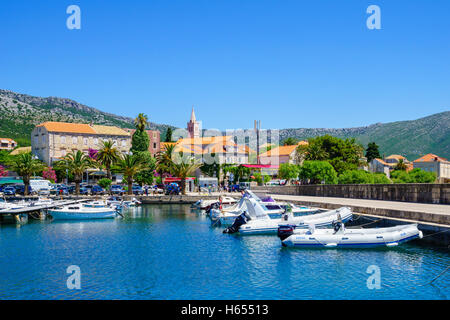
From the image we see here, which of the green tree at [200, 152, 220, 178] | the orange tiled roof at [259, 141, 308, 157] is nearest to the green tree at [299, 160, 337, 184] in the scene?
the green tree at [200, 152, 220, 178]

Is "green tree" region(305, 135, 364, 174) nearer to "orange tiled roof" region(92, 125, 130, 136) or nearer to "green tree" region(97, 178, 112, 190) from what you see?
"orange tiled roof" region(92, 125, 130, 136)

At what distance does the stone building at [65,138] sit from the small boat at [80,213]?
167 ft

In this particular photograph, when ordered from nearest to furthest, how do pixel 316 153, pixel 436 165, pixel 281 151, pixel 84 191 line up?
pixel 84 191, pixel 316 153, pixel 281 151, pixel 436 165

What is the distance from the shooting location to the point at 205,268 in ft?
72.3

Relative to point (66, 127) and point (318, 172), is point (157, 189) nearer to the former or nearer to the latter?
point (318, 172)

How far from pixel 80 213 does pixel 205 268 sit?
2733 centimetres

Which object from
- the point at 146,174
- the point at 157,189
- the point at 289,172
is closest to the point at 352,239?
the point at 157,189

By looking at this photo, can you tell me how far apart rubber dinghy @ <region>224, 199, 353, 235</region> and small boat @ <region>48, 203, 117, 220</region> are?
17.8 meters

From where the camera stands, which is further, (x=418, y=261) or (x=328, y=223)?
(x=328, y=223)
